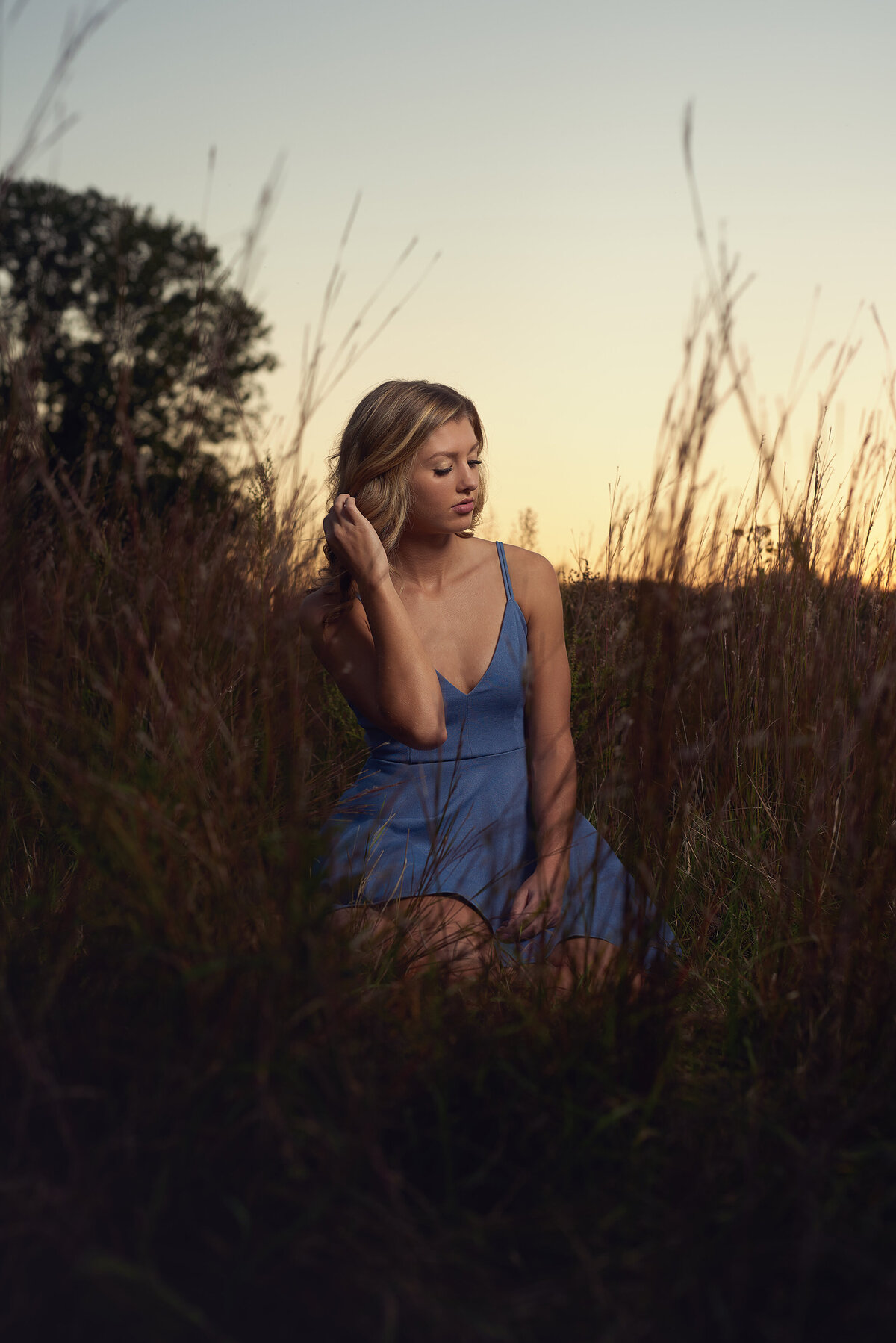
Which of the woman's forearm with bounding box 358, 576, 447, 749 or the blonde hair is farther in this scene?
the blonde hair

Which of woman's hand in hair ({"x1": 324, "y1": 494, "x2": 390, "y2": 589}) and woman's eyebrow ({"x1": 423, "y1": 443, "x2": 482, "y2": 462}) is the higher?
woman's eyebrow ({"x1": 423, "y1": 443, "x2": 482, "y2": 462})

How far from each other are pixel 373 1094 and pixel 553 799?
683 millimetres

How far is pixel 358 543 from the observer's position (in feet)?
6.15

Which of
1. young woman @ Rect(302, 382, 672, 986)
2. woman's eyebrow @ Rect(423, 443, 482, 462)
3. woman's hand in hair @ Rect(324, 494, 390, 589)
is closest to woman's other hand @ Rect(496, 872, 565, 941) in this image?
young woman @ Rect(302, 382, 672, 986)

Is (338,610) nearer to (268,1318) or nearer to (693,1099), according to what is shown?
(693,1099)

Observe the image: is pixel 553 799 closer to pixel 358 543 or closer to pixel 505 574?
pixel 358 543

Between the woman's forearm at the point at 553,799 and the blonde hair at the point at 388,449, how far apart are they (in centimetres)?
57

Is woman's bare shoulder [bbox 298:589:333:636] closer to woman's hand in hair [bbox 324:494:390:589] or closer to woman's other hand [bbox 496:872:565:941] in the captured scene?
woman's hand in hair [bbox 324:494:390:589]

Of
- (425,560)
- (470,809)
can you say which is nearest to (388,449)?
(425,560)

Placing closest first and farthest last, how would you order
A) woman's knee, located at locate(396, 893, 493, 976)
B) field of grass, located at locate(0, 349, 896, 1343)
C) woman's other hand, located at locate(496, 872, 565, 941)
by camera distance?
field of grass, located at locate(0, 349, 896, 1343)
woman's knee, located at locate(396, 893, 493, 976)
woman's other hand, located at locate(496, 872, 565, 941)

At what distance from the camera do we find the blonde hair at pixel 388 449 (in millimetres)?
2086

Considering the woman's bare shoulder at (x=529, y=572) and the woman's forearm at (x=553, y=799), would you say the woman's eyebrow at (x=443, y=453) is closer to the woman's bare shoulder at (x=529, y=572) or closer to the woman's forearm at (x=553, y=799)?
the woman's bare shoulder at (x=529, y=572)

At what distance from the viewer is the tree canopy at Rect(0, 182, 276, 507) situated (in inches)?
52.3

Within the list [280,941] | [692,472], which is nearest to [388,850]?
[280,941]
